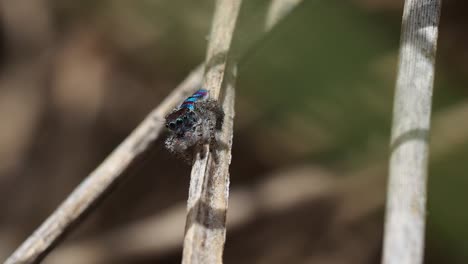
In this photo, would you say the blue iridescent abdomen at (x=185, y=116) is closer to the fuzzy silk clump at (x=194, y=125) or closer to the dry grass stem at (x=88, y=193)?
the fuzzy silk clump at (x=194, y=125)

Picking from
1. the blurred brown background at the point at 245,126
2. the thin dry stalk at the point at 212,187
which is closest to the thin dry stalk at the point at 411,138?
the thin dry stalk at the point at 212,187

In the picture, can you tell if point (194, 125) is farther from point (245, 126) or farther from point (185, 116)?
point (245, 126)

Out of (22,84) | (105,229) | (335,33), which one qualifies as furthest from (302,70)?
(22,84)

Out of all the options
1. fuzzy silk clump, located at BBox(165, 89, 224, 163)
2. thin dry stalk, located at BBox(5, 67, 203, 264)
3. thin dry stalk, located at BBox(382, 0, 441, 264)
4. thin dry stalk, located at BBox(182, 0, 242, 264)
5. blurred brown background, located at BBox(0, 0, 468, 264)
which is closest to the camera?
thin dry stalk, located at BBox(382, 0, 441, 264)

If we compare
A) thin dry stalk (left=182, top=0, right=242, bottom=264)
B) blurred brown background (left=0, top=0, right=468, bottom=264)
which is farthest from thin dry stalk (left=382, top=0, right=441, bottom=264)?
blurred brown background (left=0, top=0, right=468, bottom=264)

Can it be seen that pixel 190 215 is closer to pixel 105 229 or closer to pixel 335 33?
pixel 335 33

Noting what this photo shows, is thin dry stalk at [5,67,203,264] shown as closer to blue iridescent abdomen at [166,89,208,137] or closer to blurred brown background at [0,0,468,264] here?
blue iridescent abdomen at [166,89,208,137]
